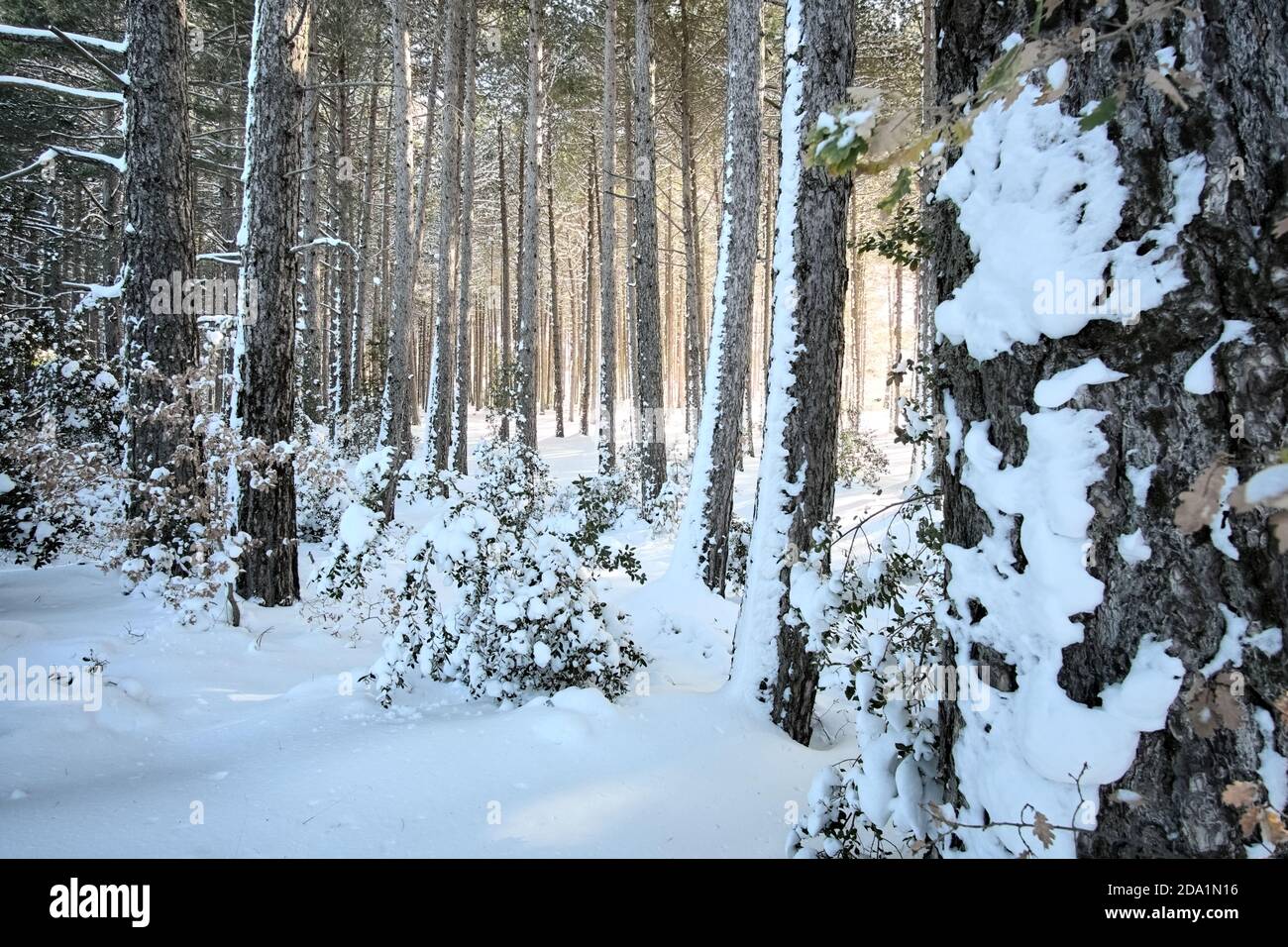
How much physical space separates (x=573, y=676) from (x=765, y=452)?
68.1 inches

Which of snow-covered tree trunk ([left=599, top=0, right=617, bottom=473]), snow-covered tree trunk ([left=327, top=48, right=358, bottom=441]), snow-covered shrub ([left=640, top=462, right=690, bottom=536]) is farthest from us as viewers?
snow-covered tree trunk ([left=327, top=48, right=358, bottom=441])

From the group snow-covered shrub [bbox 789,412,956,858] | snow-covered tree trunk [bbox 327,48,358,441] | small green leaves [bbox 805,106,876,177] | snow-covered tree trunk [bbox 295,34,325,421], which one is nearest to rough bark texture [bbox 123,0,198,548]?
snow-covered tree trunk [bbox 295,34,325,421]

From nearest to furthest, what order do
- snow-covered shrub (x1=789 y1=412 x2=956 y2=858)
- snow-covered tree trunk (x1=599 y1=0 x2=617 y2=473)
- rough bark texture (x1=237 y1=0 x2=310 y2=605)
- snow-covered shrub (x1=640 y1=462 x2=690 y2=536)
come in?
snow-covered shrub (x1=789 y1=412 x2=956 y2=858) < rough bark texture (x1=237 y1=0 x2=310 y2=605) < snow-covered shrub (x1=640 y1=462 x2=690 y2=536) < snow-covered tree trunk (x1=599 y1=0 x2=617 y2=473)

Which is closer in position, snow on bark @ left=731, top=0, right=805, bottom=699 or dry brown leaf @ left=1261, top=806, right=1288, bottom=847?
dry brown leaf @ left=1261, top=806, right=1288, bottom=847

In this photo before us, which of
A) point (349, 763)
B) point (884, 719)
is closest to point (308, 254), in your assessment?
point (349, 763)

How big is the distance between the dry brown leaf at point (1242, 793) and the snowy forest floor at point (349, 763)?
5.65 ft

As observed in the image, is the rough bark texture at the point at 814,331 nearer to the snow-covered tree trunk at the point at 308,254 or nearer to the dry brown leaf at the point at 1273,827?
the dry brown leaf at the point at 1273,827

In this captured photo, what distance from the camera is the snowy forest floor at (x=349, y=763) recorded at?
8.23ft

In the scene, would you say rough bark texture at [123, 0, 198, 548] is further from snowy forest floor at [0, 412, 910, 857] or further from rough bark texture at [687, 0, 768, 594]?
rough bark texture at [687, 0, 768, 594]

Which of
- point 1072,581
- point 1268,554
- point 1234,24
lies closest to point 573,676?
point 1072,581

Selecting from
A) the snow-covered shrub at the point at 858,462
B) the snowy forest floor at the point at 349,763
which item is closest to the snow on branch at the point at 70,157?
the snowy forest floor at the point at 349,763

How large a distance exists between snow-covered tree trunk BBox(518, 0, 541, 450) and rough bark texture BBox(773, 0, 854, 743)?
9.98 metres

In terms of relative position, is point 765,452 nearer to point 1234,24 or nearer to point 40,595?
point 1234,24

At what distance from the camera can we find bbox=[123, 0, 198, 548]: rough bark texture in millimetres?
5539
